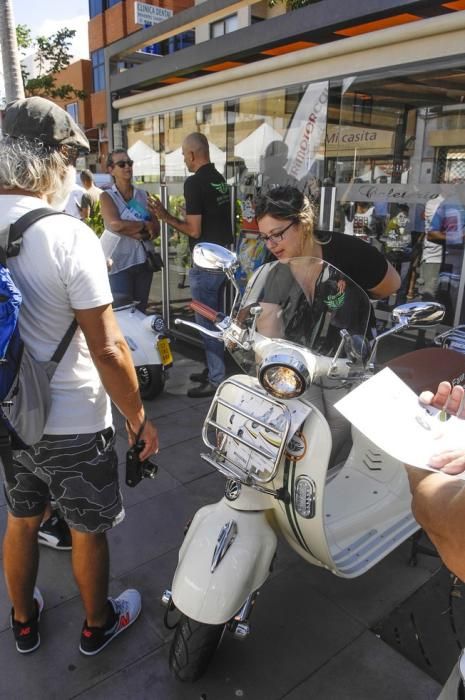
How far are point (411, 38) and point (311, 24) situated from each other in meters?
0.80

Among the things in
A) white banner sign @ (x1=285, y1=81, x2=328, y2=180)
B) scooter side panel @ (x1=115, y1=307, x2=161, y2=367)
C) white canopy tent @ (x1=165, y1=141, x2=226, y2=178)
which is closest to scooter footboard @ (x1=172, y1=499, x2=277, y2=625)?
scooter side panel @ (x1=115, y1=307, x2=161, y2=367)

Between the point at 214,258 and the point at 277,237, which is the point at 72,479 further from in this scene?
the point at 277,237

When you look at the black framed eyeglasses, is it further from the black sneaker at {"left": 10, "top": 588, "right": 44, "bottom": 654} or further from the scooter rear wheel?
the black sneaker at {"left": 10, "top": 588, "right": 44, "bottom": 654}

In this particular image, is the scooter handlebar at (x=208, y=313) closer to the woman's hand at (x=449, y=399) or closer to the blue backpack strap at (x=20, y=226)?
the blue backpack strap at (x=20, y=226)

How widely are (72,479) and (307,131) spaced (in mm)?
4288

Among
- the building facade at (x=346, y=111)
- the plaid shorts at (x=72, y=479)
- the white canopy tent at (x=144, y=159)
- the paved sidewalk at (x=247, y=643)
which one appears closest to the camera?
the plaid shorts at (x=72, y=479)

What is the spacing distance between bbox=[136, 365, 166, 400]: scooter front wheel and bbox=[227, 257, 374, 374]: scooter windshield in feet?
8.03

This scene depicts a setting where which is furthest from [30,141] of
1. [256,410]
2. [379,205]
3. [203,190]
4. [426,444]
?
[379,205]

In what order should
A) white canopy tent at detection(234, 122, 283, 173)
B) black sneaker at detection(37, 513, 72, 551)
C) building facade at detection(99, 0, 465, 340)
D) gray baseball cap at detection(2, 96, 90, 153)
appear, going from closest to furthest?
gray baseball cap at detection(2, 96, 90, 153)
black sneaker at detection(37, 513, 72, 551)
building facade at detection(99, 0, 465, 340)
white canopy tent at detection(234, 122, 283, 173)

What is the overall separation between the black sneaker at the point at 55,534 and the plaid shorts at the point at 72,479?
78cm

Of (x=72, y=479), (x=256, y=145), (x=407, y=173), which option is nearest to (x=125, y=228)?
(x=256, y=145)

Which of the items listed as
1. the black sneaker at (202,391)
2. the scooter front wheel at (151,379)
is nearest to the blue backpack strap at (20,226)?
the scooter front wheel at (151,379)

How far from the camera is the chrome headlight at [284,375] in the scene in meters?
1.53

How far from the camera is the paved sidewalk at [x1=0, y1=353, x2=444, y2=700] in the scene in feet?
6.09
